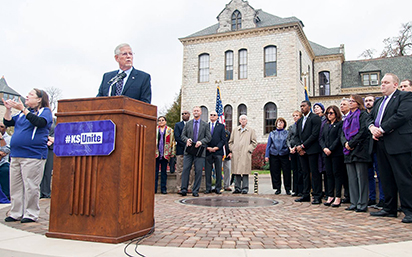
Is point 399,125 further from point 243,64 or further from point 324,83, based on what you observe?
point 324,83

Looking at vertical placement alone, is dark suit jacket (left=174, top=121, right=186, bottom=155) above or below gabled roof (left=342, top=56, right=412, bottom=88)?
below

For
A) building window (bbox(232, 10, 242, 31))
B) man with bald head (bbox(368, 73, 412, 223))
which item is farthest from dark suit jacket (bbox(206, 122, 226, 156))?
building window (bbox(232, 10, 242, 31))

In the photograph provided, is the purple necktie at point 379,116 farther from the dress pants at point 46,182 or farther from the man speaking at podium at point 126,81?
the dress pants at point 46,182

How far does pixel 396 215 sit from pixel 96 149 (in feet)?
15.6

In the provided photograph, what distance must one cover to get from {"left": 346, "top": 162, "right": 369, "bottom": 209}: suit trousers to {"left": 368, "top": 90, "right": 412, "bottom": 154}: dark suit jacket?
92 cm

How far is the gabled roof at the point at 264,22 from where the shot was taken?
26578 mm

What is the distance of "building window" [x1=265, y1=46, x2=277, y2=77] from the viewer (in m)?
26.4

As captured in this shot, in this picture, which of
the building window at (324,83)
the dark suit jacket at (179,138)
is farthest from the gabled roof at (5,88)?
the dark suit jacket at (179,138)

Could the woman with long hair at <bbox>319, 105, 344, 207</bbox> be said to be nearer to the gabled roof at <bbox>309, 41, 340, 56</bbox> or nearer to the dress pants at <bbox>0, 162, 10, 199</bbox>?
the dress pants at <bbox>0, 162, 10, 199</bbox>

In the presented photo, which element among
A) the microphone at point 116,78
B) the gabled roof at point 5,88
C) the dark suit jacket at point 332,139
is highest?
the gabled roof at point 5,88

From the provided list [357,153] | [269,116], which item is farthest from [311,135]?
[269,116]

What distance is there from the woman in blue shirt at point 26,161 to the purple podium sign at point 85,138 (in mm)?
1291

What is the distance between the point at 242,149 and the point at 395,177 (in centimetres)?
453

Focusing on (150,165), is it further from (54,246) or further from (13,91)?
(13,91)
